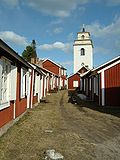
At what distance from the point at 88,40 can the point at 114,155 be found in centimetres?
6386

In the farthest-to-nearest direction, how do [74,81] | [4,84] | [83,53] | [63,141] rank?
[83,53]
[74,81]
[4,84]
[63,141]

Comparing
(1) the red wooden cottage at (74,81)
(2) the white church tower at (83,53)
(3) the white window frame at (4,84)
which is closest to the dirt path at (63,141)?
(3) the white window frame at (4,84)

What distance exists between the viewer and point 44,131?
9.63 metres

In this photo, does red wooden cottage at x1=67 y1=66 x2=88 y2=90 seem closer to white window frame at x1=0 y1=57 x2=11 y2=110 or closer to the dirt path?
the dirt path

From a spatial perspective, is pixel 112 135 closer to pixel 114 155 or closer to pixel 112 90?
pixel 114 155

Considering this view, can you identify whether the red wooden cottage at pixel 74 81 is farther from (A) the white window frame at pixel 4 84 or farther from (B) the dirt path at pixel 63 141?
(A) the white window frame at pixel 4 84

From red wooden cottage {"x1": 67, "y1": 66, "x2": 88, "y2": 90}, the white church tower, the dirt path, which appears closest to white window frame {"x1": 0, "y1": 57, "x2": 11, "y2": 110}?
the dirt path

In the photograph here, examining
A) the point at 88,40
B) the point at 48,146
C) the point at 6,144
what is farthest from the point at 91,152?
the point at 88,40

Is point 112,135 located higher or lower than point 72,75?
lower

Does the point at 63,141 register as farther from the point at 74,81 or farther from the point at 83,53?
the point at 83,53

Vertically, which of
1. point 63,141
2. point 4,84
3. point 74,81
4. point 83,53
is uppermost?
point 83,53

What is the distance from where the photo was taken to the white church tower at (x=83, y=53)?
6525 centimetres

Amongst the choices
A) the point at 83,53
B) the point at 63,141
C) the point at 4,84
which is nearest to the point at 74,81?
the point at 83,53

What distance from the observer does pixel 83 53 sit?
220 feet
